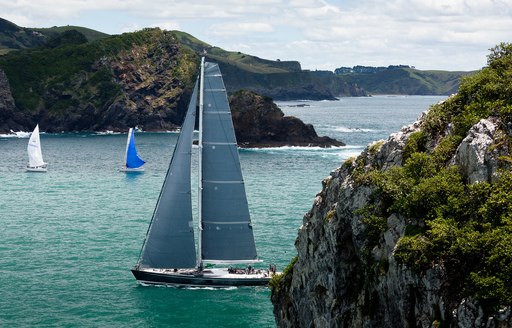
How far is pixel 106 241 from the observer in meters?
73.4

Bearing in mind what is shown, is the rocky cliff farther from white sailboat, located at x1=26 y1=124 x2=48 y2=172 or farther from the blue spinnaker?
white sailboat, located at x1=26 y1=124 x2=48 y2=172

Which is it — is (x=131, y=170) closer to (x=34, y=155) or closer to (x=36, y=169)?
(x=36, y=169)

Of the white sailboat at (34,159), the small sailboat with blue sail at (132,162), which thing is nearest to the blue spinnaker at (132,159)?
the small sailboat with blue sail at (132,162)

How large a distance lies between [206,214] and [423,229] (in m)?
31.8

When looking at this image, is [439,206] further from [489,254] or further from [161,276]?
[161,276]

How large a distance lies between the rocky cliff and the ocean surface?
17.0 metres

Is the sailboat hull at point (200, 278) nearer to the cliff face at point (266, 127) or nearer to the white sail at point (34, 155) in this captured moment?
the white sail at point (34, 155)

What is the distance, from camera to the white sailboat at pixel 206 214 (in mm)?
58031

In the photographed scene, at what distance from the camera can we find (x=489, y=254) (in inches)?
1027

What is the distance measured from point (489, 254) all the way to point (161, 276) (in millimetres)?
36861

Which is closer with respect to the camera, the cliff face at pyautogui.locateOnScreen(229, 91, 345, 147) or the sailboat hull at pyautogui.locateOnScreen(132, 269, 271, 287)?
the sailboat hull at pyautogui.locateOnScreen(132, 269, 271, 287)

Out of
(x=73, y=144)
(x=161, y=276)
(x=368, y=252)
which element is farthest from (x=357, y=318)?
(x=73, y=144)

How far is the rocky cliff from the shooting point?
2619 centimetres

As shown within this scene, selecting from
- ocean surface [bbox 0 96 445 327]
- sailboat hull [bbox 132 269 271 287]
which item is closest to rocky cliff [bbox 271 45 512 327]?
ocean surface [bbox 0 96 445 327]
